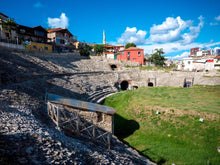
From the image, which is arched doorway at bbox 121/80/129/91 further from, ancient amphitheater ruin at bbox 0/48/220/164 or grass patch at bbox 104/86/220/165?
grass patch at bbox 104/86/220/165

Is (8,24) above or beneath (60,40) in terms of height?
beneath

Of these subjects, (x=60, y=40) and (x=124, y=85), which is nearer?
(x=124, y=85)

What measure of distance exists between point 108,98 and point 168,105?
12065 millimetres

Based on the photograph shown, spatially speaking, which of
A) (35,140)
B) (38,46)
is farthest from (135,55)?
(35,140)

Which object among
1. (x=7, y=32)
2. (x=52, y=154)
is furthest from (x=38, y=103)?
(x=7, y=32)

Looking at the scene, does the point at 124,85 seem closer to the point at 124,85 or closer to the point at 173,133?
the point at 124,85

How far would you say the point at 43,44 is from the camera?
130 ft

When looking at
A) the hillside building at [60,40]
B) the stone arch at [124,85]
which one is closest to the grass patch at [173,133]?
the stone arch at [124,85]

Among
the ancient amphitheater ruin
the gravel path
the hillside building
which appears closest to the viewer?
the gravel path

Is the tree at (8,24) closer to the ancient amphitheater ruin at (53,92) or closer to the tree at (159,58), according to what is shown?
the ancient amphitheater ruin at (53,92)

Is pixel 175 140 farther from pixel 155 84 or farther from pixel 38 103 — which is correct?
pixel 155 84

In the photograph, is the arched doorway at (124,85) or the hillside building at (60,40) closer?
the arched doorway at (124,85)

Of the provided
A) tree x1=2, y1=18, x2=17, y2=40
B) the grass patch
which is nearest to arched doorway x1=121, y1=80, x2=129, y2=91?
the grass patch

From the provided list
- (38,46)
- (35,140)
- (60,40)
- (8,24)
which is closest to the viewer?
(35,140)
